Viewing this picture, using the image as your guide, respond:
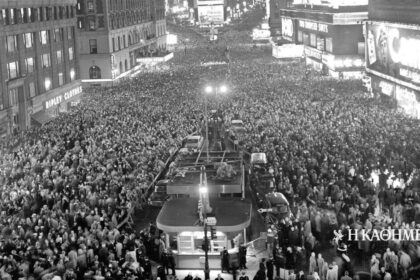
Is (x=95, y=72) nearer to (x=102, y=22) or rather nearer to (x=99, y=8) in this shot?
(x=102, y=22)

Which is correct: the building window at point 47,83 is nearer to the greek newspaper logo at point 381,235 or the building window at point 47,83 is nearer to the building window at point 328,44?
the building window at point 328,44

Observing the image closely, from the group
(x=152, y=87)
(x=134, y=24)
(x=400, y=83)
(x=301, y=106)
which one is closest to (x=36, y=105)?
(x=152, y=87)

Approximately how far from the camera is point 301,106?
5069cm

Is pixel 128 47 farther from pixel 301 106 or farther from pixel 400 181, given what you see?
pixel 400 181

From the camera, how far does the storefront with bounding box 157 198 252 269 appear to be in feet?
75.2

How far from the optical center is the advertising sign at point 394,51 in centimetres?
5053

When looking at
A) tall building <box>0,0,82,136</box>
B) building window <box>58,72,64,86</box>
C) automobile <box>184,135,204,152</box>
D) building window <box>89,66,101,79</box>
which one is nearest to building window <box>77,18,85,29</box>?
building window <box>89,66,101,79</box>

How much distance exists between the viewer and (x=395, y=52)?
5497 centimetres

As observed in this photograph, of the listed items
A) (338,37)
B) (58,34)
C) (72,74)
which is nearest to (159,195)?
(58,34)

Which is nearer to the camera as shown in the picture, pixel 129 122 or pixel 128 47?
pixel 129 122

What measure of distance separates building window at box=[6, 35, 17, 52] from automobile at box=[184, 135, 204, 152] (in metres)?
21.4

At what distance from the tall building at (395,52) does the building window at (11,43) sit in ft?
110

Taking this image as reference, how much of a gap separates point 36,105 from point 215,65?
4449cm

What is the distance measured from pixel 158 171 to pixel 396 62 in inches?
1181
